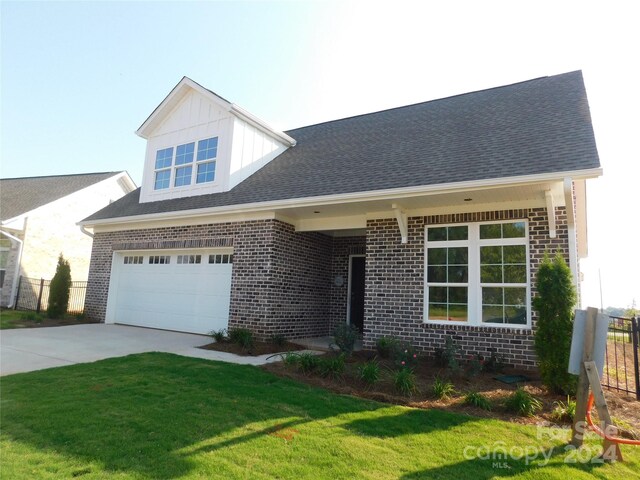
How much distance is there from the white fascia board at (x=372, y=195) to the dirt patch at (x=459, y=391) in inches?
130

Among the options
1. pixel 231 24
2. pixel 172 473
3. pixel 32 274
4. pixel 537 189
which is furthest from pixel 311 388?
pixel 32 274

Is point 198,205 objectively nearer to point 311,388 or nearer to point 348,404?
point 311,388

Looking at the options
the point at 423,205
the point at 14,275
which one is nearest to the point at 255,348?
the point at 423,205

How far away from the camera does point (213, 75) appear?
12.6 m

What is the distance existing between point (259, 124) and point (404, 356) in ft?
28.2

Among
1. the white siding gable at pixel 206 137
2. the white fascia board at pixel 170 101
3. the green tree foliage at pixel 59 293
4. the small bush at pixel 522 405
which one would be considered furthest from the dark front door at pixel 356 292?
the green tree foliage at pixel 59 293

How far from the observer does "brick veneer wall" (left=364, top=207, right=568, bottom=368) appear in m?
7.16

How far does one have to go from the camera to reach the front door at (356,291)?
11.5 metres

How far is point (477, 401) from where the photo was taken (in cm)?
498

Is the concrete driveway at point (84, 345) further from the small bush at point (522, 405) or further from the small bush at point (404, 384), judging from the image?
the small bush at point (522, 405)

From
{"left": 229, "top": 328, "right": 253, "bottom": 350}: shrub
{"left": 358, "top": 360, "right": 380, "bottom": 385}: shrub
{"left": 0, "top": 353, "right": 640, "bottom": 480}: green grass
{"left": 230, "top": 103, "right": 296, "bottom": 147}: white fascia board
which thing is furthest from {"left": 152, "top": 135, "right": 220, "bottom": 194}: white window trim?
{"left": 358, "top": 360, "right": 380, "bottom": 385}: shrub

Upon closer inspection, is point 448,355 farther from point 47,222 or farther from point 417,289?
point 47,222

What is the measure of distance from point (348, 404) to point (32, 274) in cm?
1851

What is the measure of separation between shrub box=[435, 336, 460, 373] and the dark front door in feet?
13.1
